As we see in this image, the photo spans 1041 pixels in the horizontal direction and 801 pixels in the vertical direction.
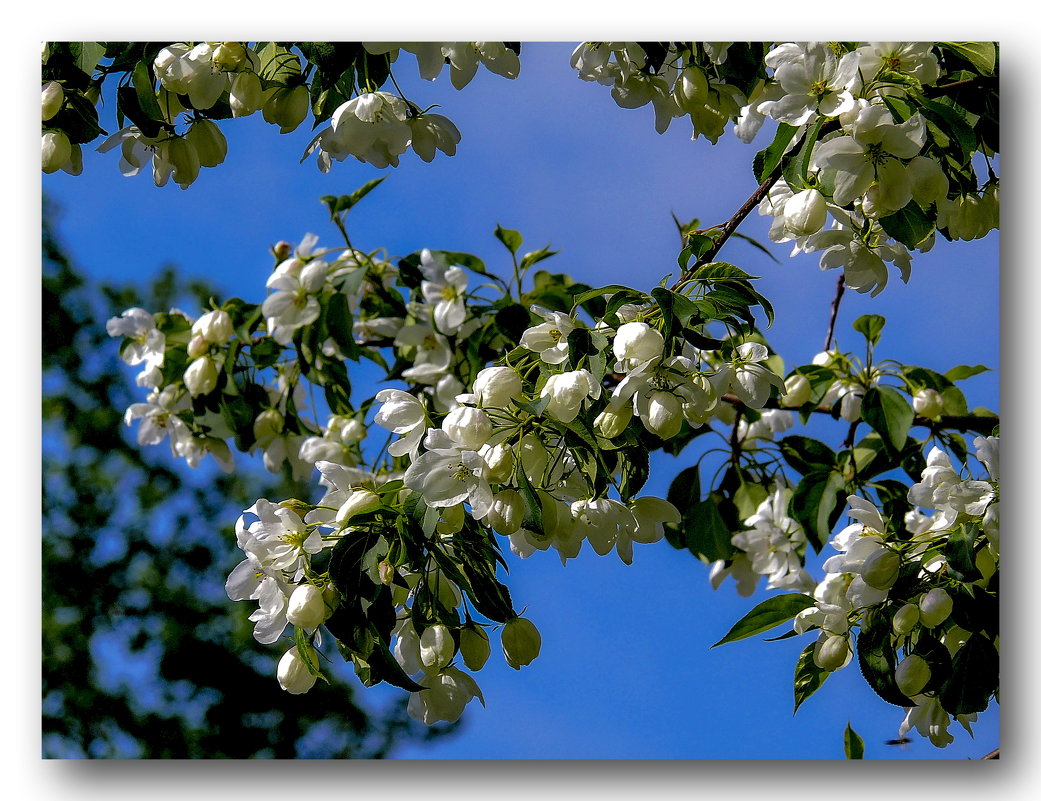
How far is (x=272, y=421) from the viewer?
1930 millimetres

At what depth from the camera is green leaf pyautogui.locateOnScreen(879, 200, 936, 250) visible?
1.20 meters

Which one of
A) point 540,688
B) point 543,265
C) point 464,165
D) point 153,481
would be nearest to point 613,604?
point 540,688

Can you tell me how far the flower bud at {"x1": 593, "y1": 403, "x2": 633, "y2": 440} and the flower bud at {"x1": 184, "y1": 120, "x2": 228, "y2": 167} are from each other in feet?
2.18

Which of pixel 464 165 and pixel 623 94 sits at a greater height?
pixel 464 165

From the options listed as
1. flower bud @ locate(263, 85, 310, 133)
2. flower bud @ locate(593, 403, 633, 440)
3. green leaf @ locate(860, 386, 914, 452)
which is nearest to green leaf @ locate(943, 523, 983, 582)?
green leaf @ locate(860, 386, 914, 452)

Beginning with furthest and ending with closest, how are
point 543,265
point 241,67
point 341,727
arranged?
point 341,727
point 543,265
point 241,67

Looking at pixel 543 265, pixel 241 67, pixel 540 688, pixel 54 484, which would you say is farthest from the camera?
pixel 54 484

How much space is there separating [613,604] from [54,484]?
4.83 metres

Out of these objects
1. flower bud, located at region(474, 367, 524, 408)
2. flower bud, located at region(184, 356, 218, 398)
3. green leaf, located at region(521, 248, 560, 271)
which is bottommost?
flower bud, located at region(474, 367, 524, 408)

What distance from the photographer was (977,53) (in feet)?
4.75

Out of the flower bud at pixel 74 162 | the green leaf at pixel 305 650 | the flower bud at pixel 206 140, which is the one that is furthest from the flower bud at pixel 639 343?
the flower bud at pixel 74 162

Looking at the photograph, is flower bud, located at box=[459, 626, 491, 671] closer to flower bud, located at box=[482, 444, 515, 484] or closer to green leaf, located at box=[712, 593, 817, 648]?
flower bud, located at box=[482, 444, 515, 484]

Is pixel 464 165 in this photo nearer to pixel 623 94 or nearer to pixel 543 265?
pixel 543 265

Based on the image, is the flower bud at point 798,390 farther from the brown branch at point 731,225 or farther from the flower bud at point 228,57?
the flower bud at point 228,57
